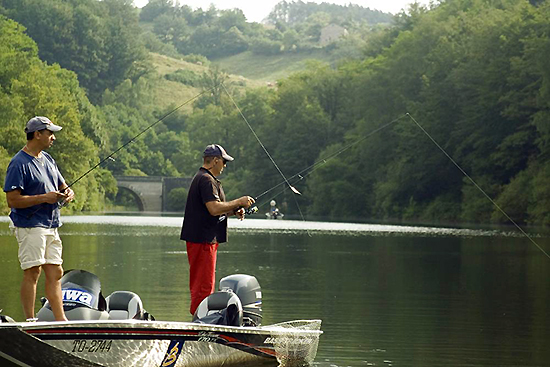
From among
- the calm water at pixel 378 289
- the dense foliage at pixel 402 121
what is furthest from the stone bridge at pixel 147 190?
the calm water at pixel 378 289

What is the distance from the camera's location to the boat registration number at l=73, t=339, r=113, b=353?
367 inches

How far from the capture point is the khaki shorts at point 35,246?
9820 millimetres

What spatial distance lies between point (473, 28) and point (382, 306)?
56.8 metres

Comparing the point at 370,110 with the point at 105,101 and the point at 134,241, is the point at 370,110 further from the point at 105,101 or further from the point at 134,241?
the point at 105,101

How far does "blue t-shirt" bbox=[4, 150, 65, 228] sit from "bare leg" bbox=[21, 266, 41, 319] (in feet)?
1.26

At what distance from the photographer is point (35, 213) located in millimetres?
9859

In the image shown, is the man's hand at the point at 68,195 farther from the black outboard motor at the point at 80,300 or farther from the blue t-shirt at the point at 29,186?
the black outboard motor at the point at 80,300

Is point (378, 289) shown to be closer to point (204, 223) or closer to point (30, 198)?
point (204, 223)

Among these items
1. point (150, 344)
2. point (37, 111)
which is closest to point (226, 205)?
point (150, 344)

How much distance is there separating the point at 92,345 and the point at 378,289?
11.6 metres

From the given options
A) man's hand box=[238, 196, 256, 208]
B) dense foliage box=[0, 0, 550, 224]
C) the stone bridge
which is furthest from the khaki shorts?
the stone bridge

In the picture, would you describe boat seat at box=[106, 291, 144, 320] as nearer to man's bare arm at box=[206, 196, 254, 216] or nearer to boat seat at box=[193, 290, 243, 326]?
boat seat at box=[193, 290, 243, 326]

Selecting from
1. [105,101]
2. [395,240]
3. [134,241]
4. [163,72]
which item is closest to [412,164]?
[395,240]

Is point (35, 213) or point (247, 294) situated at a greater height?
point (35, 213)
